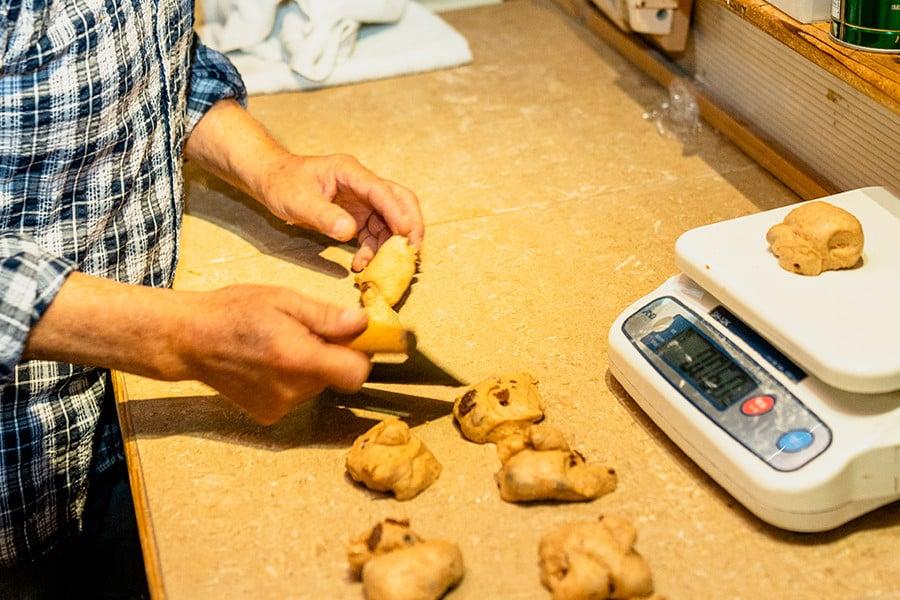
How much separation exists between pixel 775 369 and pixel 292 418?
554 millimetres

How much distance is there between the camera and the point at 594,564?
880mm

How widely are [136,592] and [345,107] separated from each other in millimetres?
975

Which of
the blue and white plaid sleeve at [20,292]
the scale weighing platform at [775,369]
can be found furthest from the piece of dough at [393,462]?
the blue and white plaid sleeve at [20,292]

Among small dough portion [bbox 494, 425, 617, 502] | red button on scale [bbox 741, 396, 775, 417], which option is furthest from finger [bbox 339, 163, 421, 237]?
red button on scale [bbox 741, 396, 775, 417]

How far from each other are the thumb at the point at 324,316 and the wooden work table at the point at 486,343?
0.49 ft

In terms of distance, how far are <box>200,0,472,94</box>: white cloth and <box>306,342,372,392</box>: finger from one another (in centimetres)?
105

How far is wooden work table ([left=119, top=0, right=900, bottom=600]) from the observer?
94 cm

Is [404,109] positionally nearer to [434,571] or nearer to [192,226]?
[192,226]

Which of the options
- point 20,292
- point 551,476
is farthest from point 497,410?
point 20,292

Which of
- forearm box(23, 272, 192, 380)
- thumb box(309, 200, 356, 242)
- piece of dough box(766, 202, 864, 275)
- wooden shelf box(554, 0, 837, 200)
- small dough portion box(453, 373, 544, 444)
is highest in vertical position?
piece of dough box(766, 202, 864, 275)

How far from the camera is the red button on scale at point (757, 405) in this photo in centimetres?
96

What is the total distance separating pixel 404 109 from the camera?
1.86m

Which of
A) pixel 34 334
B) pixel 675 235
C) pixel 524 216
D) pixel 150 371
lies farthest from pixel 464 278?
pixel 34 334

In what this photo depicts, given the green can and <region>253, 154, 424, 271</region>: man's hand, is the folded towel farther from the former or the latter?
the green can
